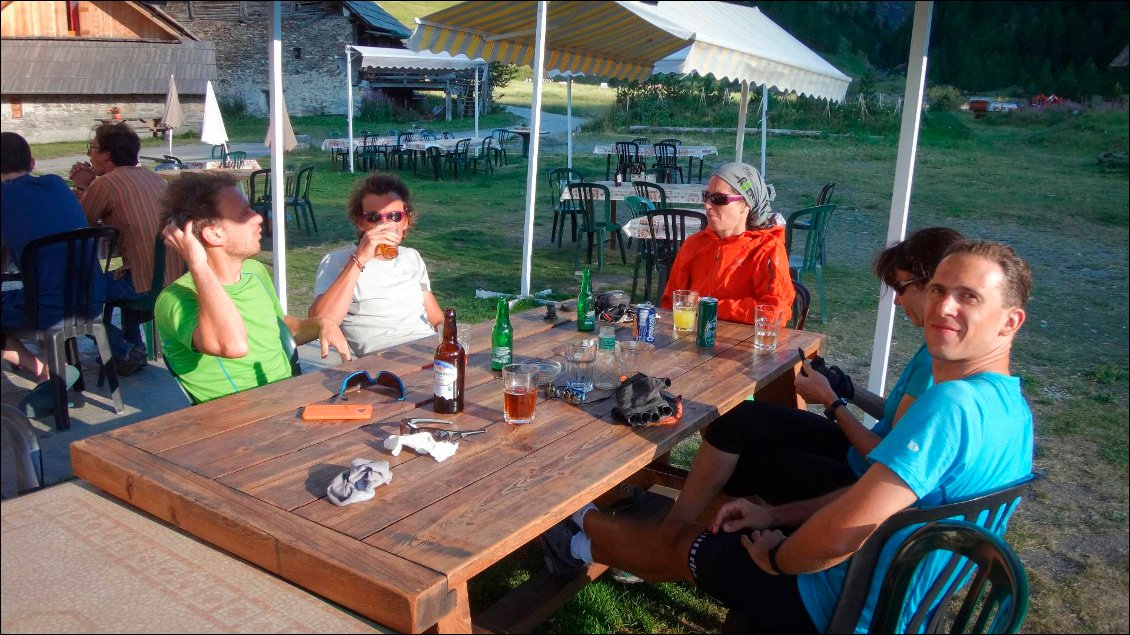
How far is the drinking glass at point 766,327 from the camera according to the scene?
273cm

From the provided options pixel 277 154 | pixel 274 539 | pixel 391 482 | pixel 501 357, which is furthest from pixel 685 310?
pixel 277 154

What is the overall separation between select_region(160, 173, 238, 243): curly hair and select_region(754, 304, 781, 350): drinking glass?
5.76 ft

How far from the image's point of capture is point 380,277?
3.10 metres

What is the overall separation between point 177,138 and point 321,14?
11243mm

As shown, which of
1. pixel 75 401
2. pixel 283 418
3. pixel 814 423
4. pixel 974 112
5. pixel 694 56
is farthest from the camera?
pixel 974 112

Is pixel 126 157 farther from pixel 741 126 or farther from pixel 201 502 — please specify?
pixel 741 126

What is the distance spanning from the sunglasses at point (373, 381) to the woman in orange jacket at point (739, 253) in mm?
1494

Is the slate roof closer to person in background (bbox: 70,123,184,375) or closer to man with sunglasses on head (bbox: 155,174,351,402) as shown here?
man with sunglasses on head (bbox: 155,174,351,402)

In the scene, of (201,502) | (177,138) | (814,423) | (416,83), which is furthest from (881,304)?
(416,83)

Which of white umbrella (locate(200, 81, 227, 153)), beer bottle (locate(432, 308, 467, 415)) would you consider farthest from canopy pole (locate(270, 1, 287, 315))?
white umbrella (locate(200, 81, 227, 153))

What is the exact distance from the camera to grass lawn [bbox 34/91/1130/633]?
270 centimetres

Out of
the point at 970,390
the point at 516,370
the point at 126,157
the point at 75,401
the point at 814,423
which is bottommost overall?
the point at 75,401

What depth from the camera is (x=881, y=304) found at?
11.6 feet

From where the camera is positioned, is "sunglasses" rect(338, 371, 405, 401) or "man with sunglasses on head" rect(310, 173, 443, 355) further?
"man with sunglasses on head" rect(310, 173, 443, 355)
